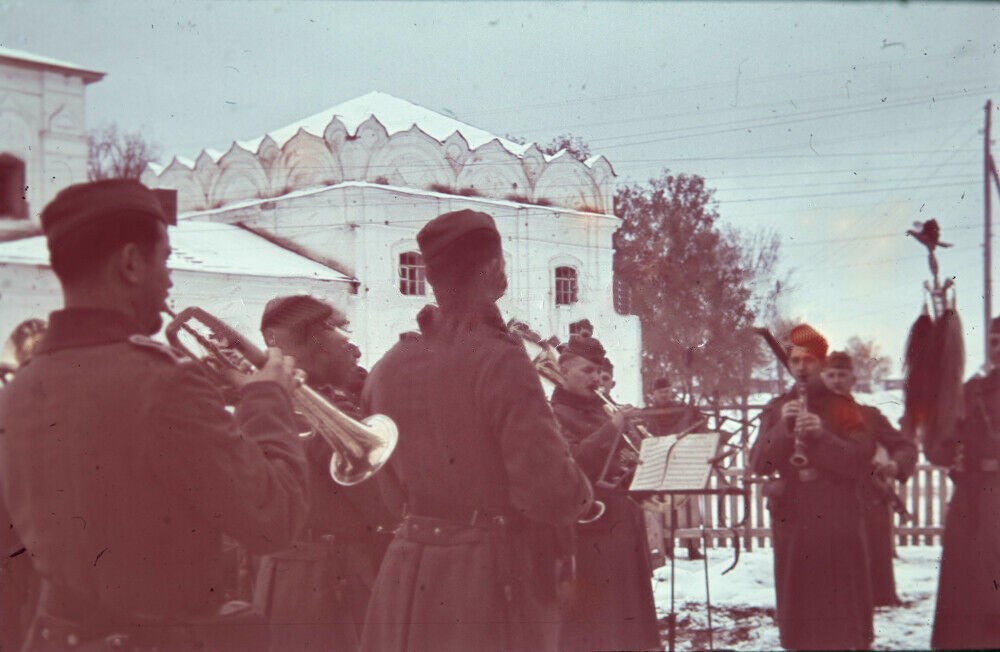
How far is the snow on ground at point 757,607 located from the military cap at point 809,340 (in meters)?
0.82

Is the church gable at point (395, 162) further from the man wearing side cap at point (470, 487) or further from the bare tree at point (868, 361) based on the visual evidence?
the bare tree at point (868, 361)

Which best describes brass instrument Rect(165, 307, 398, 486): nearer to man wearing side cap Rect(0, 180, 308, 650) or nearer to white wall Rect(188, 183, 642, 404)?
man wearing side cap Rect(0, 180, 308, 650)

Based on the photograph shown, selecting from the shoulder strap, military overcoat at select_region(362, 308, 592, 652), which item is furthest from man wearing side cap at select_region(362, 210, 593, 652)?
the shoulder strap

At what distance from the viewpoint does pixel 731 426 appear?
3963 millimetres

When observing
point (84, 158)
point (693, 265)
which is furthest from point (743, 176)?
point (84, 158)

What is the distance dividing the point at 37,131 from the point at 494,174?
1.84 m

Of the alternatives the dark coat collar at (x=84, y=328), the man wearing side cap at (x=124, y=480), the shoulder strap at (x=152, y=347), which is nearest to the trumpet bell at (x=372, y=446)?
the man wearing side cap at (x=124, y=480)

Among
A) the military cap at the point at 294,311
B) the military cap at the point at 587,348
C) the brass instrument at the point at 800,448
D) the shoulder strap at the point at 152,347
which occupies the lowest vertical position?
the brass instrument at the point at 800,448

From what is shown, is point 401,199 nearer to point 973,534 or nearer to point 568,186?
point 568,186

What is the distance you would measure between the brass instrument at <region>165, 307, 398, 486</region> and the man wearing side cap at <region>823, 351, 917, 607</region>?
1771mm

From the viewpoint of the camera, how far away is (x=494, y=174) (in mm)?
4203

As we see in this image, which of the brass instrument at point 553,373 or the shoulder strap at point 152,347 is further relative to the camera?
the brass instrument at point 553,373

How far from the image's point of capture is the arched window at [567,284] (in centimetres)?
413

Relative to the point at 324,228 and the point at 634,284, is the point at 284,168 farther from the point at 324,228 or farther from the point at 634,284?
the point at 634,284
